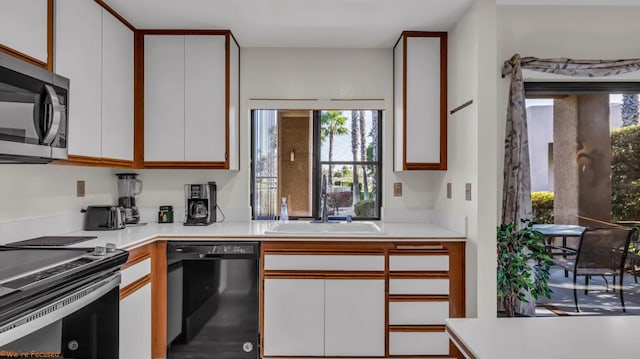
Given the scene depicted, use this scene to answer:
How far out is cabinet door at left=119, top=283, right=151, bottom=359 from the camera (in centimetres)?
213

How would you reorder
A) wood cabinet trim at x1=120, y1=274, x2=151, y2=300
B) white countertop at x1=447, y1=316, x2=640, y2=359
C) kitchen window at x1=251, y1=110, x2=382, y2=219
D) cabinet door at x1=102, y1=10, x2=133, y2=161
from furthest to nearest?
kitchen window at x1=251, y1=110, x2=382, y2=219, cabinet door at x1=102, y1=10, x2=133, y2=161, wood cabinet trim at x1=120, y1=274, x2=151, y2=300, white countertop at x1=447, y1=316, x2=640, y2=359

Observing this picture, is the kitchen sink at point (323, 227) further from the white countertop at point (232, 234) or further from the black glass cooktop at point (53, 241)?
the black glass cooktop at point (53, 241)

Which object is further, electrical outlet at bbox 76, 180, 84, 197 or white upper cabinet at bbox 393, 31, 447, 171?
white upper cabinet at bbox 393, 31, 447, 171

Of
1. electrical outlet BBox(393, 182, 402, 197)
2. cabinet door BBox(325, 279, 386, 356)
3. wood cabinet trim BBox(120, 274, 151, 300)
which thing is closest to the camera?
wood cabinet trim BBox(120, 274, 151, 300)

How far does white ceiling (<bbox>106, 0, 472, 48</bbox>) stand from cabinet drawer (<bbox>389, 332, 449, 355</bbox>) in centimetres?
208

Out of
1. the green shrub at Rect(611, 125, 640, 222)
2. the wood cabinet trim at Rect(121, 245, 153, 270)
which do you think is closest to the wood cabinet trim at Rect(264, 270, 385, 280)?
the wood cabinet trim at Rect(121, 245, 153, 270)

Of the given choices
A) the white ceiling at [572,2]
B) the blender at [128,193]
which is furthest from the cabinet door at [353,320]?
the white ceiling at [572,2]

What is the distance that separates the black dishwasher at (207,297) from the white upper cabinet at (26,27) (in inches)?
51.2

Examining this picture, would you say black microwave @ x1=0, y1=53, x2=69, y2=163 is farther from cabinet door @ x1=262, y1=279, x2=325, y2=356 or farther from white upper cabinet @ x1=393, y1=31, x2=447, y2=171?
white upper cabinet @ x1=393, y1=31, x2=447, y2=171

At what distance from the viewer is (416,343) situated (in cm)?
256

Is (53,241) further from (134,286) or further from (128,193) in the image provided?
(128,193)

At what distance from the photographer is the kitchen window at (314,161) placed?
3.39 metres

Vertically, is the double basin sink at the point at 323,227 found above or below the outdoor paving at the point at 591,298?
above

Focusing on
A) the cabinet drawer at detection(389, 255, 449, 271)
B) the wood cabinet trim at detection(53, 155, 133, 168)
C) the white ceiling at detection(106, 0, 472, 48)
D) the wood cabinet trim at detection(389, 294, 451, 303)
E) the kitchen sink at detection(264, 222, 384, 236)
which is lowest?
the wood cabinet trim at detection(389, 294, 451, 303)
